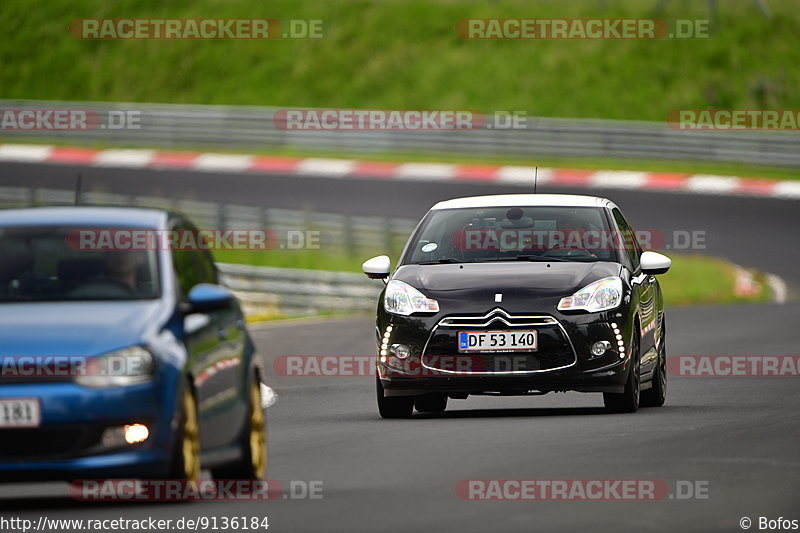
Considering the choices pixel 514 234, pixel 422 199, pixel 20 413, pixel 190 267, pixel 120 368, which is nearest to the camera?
pixel 20 413

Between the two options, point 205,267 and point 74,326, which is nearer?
point 74,326

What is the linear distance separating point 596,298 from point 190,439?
4.88 m

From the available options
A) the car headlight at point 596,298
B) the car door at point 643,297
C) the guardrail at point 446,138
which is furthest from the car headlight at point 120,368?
the guardrail at point 446,138

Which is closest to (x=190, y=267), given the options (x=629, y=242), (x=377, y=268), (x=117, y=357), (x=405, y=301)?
(x=117, y=357)

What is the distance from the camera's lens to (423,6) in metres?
54.8

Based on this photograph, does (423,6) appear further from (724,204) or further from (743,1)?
(724,204)

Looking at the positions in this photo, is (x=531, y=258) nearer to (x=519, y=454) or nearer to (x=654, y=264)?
(x=654, y=264)

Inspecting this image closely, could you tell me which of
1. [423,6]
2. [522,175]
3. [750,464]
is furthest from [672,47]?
[750,464]

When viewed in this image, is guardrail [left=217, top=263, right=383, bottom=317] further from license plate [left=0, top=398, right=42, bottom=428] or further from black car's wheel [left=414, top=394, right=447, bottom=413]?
license plate [left=0, top=398, right=42, bottom=428]

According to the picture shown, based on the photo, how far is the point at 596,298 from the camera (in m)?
13.4

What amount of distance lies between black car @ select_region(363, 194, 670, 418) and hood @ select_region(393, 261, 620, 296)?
0.01 metres

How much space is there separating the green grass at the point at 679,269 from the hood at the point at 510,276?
15.7 meters

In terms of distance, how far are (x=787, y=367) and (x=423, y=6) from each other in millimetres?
37422

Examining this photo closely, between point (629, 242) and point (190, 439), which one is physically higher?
point (629, 242)
